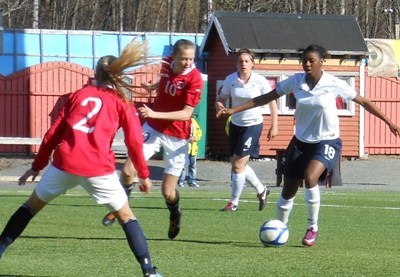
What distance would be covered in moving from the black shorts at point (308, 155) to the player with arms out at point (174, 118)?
1.16 metres

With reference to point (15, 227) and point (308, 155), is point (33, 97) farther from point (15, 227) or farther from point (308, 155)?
point (15, 227)

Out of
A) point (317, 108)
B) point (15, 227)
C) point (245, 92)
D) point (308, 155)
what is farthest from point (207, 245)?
point (245, 92)

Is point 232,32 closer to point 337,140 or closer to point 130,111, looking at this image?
point 337,140

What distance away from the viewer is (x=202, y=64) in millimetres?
36562

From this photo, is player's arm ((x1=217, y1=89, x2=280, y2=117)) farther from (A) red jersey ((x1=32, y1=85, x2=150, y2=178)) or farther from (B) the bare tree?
(B) the bare tree

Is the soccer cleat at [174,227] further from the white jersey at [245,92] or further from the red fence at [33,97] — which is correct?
the red fence at [33,97]

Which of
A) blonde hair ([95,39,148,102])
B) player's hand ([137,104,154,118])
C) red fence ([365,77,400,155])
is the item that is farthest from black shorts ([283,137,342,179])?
red fence ([365,77,400,155])

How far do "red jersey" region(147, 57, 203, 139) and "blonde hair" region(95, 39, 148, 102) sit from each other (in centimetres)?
310

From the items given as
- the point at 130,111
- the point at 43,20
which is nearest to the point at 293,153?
the point at 130,111

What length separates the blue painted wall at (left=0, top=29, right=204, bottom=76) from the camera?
115 feet

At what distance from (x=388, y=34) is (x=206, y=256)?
159 ft

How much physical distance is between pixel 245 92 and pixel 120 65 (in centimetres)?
740

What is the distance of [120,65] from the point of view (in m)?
8.56

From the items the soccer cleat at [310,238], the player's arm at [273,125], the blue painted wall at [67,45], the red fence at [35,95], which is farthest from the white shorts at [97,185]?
the blue painted wall at [67,45]
